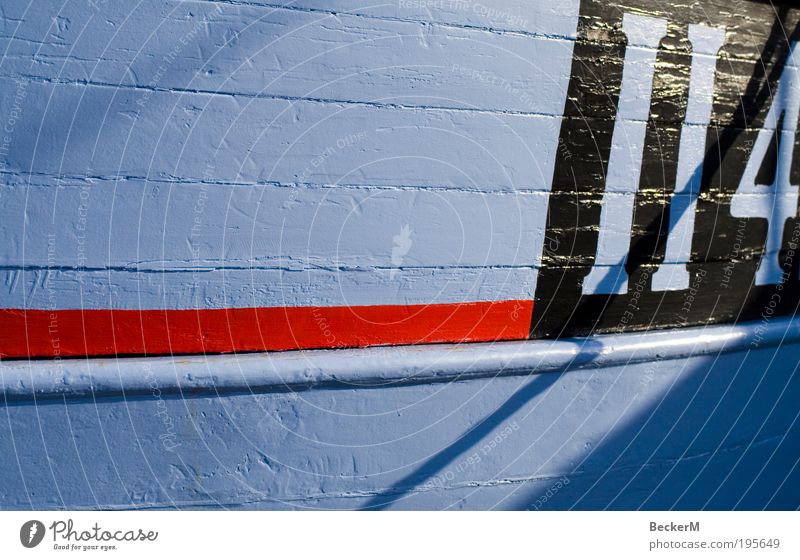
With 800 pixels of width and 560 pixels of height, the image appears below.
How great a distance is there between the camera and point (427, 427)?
6.29ft

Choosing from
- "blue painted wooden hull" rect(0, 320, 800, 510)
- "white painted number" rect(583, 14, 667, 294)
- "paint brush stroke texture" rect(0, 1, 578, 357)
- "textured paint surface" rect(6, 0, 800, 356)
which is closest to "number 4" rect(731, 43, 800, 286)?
"textured paint surface" rect(6, 0, 800, 356)

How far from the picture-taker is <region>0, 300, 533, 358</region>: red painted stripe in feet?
5.32

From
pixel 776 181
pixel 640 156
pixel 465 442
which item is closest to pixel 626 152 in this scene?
pixel 640 156

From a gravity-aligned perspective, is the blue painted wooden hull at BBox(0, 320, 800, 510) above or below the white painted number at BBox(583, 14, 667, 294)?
below

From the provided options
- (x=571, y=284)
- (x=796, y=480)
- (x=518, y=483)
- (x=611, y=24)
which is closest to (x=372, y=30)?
(x=611, y=24)

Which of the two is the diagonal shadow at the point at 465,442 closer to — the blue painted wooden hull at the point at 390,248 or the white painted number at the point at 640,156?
the blue painted wooden hull at the point at 390,248

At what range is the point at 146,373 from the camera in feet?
5.43

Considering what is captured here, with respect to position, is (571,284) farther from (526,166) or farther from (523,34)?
(523,34)

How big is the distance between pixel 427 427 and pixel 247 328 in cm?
57

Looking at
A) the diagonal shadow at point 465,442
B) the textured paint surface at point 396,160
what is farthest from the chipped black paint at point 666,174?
the diagonal shadow at point 465,442

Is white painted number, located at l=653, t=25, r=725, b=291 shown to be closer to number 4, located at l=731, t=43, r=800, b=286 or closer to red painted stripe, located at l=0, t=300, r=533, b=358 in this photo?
number 4, located at l=731, t=43, r=800, b=286

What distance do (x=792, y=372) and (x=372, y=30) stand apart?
1803 millimetres

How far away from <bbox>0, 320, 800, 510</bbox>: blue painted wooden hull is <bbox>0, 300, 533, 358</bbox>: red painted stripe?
5 cm

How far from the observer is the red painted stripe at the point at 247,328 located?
5.32 feet
